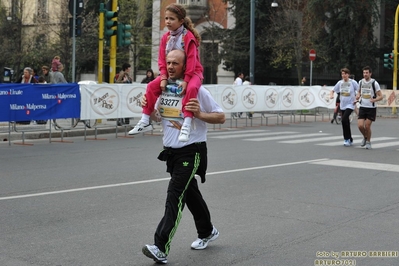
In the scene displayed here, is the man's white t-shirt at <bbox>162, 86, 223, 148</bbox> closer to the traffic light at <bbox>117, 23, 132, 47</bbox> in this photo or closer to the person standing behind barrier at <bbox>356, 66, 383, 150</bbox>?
the person standing behind barrier at <bbox>356, 66, 383, 150</bbox>

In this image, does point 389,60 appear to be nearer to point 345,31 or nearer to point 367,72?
point 345,31

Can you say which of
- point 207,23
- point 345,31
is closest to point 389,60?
point 345,31

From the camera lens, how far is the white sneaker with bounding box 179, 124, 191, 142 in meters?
5.64

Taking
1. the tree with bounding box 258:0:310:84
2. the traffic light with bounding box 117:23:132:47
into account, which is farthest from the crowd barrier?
the tree with bounding box 258:0:310:84

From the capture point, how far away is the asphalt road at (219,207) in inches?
246

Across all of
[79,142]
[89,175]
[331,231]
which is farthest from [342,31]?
[331,231]

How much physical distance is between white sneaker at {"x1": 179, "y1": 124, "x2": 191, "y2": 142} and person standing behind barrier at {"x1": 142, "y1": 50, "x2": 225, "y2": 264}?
15 centimetres

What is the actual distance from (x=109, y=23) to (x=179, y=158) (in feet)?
54.2

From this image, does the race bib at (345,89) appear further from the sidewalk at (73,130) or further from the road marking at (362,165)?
the sidewalk at (73,130)

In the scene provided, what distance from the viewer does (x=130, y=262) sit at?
588cm

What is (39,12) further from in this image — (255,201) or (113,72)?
(255,201)

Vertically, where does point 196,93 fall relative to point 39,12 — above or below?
below

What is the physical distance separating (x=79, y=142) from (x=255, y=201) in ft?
31.0

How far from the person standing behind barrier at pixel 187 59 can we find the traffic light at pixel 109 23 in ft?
53.1
